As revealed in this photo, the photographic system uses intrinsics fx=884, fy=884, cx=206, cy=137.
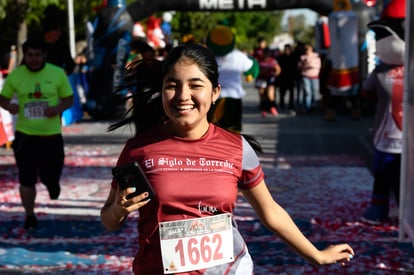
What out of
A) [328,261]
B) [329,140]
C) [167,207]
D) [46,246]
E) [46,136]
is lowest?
[329,140]

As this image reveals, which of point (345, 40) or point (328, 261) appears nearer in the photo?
point (328, 261)

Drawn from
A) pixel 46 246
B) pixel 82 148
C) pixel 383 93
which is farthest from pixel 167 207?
pixel 82 148

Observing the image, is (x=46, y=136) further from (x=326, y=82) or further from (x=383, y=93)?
(x=326, y=82)

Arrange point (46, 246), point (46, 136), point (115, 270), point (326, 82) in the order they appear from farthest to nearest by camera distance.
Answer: point (326, 82)
point (46, 136)
point (46, 246)
point (115, 270)

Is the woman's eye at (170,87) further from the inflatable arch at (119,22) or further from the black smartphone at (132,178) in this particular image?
the inflatable arch at (119,22)

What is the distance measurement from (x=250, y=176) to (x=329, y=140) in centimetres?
1265

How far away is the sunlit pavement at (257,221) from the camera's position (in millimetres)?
6859

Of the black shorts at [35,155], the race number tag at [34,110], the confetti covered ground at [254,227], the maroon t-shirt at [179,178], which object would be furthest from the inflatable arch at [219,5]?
the maroon t-shirt at [179,178]

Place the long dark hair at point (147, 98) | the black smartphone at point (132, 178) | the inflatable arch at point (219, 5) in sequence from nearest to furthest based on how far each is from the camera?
the black smartphone at point (132, 178) → the long dark hair at point (147, 98) → the inflatable arch at point (219, 5)

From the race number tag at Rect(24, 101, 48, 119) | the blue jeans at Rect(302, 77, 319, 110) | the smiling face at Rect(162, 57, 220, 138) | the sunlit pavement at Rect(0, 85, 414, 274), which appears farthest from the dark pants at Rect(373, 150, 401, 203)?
the blue jeans at Rect(302, 77, 319, 110)

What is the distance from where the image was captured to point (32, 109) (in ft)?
26.9

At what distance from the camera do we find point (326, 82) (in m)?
20.7

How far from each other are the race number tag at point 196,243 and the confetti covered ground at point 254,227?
121 inches

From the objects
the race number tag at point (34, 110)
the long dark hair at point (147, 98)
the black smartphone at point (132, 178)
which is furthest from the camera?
the race number tag at point (34, 110)
